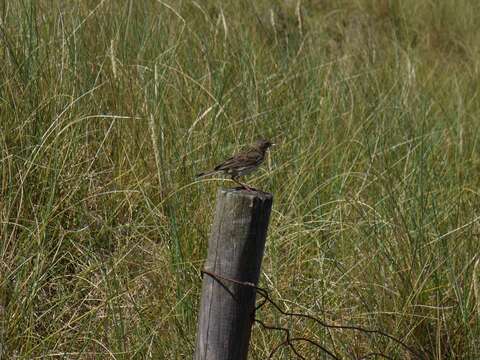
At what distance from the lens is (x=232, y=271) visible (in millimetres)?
2344

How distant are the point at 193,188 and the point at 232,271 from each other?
1.64m

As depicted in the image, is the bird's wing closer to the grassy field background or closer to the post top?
the grassy field background

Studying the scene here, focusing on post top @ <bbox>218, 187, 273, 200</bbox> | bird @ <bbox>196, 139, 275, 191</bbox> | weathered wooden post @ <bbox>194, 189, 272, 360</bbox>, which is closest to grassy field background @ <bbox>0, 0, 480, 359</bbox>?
bird @ <bbox>196, 139, 275, 191</bbox>

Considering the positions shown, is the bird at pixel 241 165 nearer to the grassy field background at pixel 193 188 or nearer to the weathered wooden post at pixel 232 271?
the grassy field background at pixel 193 188

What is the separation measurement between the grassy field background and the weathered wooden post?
78 centimetres

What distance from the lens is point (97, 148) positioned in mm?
4340

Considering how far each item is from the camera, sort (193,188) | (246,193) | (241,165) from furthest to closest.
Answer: (193,188) → (241,165) → (246,193)

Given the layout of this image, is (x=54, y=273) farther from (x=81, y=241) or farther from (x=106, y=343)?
(x=106, y=343)

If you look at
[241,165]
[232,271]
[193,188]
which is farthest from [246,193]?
[193,188]

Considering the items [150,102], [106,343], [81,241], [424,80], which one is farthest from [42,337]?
[424,80]

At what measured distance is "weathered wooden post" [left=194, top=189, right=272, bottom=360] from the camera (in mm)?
2295

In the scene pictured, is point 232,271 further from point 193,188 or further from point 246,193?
point 193,188

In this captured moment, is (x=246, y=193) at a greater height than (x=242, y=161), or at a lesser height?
greater

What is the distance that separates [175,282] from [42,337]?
0.57 metres
